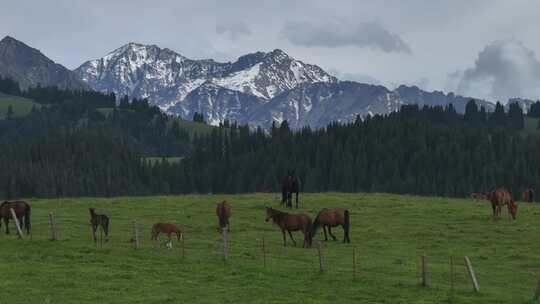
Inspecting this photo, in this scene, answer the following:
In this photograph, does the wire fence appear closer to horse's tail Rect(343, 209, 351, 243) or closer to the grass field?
the grass field

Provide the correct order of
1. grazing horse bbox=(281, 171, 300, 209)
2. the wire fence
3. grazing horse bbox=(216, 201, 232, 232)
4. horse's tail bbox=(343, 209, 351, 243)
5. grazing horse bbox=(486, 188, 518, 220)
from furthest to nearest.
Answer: grazing horse bbox=(281, 171, 300, 209) < grazing horse bbox=(486, 188, 518, 220) < grazing horse bbox=(216, 201, 232, 232) < horse's tail bbox=(343, 209, 351, 243) < the wire fence

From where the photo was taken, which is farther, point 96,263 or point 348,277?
point 96,263

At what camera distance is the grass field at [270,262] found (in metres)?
28.8

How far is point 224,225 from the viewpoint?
4812 centimetres

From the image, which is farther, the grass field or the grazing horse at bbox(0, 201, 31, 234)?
the grazing horse at bbox(0, 201, 31, 234)

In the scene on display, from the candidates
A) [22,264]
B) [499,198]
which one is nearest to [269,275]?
[22,264]

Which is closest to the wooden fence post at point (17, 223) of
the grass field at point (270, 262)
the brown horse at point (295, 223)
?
the grass field at point (270, 262)

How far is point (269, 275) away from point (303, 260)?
4756 mm

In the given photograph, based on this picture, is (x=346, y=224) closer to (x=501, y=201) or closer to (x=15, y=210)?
(x=501, y=201)

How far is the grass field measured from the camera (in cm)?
2875

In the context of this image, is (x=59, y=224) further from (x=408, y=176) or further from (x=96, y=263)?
(x=408, y=176)

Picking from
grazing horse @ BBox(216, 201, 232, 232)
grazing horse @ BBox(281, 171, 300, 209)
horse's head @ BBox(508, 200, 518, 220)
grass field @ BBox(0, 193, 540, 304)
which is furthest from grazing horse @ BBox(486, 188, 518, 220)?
grazing horse @ BBox(216, 201, 232, 232)

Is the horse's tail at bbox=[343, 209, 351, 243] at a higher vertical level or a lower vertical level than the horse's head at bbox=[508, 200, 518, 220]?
lower

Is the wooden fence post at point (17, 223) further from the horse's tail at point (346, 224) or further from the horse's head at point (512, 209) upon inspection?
the horse's head at point (512, 209)
